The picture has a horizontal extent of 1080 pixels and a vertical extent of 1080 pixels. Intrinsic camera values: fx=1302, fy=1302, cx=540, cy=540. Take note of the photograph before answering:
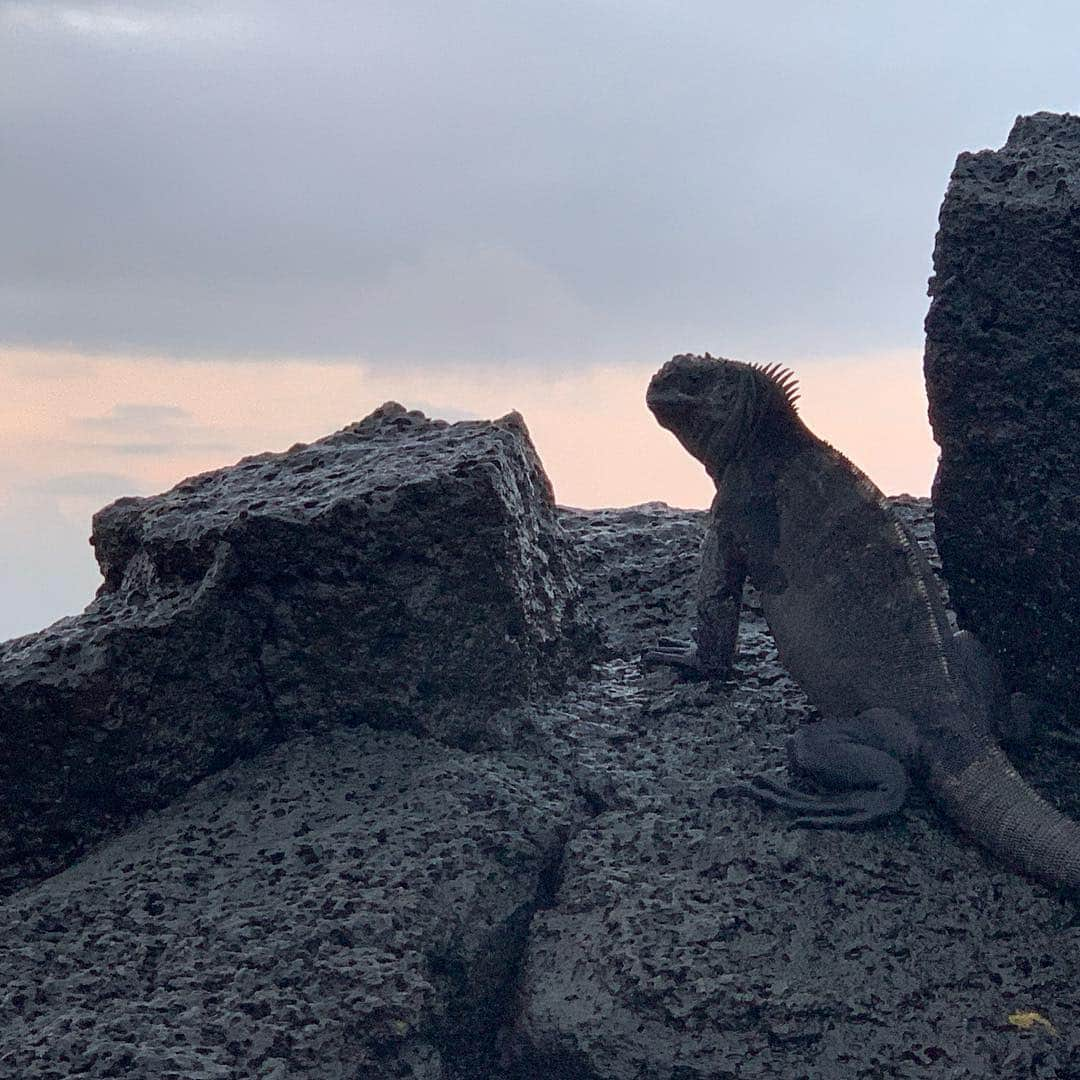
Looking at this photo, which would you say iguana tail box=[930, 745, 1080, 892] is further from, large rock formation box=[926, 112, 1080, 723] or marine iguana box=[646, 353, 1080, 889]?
large rock formation box=[926, 112, 1080, 723]

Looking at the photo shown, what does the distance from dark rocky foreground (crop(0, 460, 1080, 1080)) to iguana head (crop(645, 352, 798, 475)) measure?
36.0 inches

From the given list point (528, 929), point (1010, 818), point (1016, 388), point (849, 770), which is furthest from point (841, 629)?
point (528, 929)

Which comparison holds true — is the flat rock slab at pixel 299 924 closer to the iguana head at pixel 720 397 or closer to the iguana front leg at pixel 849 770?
the iguana front leg at pixel 849 770

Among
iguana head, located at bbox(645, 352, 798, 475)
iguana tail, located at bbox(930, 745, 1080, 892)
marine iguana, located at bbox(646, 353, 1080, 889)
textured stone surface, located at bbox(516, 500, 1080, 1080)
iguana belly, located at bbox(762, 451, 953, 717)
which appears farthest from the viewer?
iguana head, located at bbox(645, 352, 798, 475)

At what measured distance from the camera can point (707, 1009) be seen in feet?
10.7

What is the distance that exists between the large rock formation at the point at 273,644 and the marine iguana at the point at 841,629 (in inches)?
24.9

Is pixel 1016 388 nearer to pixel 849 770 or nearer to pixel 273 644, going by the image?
pixel 849 770

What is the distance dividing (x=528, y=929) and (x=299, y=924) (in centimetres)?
63

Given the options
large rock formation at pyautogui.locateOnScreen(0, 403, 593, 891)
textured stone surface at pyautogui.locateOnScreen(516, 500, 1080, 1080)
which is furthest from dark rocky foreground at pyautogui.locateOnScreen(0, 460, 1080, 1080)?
large rock formation at pyautogui.locateOnScreen(0, 403, 593, 891)

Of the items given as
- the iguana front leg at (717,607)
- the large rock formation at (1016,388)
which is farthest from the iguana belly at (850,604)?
the large rock formation at (1016,388)

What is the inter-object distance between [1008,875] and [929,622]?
740 mm

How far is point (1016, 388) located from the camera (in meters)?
3.82

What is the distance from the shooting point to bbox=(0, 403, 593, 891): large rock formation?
12.8 ft

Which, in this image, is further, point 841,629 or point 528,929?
point 841,629
